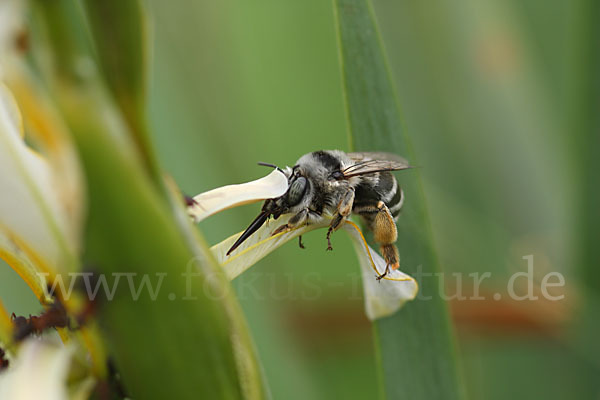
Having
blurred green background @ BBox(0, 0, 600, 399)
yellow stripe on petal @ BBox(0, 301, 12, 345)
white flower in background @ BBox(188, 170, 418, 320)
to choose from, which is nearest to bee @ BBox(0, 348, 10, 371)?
yellow stripe on petal @ BBox(0, 301, 12, 345)

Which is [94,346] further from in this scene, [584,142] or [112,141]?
[584,142]

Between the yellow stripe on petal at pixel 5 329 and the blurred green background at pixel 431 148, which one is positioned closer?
the yellow stripe on petal at pixel 5 329

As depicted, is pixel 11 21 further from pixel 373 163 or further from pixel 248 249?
pixel 373 163

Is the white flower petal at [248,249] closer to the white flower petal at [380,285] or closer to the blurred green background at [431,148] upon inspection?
Result: the white flower petal at [380,285]

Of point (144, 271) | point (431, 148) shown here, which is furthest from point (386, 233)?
point (431, 148)

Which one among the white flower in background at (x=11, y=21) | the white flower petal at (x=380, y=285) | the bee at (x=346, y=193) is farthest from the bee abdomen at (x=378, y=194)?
the white flower in background at (x=11, y=21)

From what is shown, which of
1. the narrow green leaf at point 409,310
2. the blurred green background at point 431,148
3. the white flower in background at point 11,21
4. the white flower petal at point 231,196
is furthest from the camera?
the blurred green background at point 431,148

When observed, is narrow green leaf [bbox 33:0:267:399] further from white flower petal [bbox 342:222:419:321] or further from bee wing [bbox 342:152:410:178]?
bee wing [bbox 342:152:410:178]
